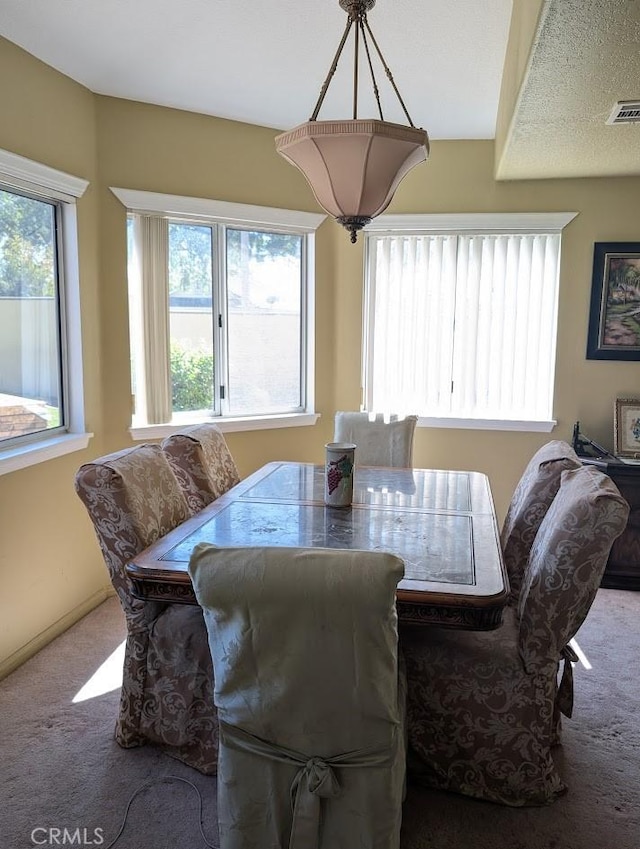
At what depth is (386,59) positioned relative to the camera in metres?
2.99

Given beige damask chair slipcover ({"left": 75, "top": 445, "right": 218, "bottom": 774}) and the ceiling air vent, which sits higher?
the ceiling air vent

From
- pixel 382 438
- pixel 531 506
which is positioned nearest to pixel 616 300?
pixel 382 438

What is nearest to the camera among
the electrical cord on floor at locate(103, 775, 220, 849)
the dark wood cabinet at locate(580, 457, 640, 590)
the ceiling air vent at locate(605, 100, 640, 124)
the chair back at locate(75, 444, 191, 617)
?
the electrical cord on floor at locate(103, 775, 220, 849)

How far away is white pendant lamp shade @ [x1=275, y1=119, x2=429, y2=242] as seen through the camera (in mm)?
1907

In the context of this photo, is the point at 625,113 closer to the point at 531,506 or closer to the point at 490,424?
the point at 531,506

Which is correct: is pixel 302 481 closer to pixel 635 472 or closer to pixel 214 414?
pixel 214 414

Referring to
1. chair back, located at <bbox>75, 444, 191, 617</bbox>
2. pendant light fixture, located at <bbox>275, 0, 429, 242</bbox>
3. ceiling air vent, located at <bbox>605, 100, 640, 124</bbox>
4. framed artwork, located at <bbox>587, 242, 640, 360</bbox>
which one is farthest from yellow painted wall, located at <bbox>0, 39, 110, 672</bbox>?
framed artwork, located at <bbox>587, 242, 640, 360</bbox>

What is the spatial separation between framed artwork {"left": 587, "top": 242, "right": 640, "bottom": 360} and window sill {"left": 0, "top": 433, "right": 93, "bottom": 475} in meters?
3.12

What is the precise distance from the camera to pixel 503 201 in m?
Answer: 4.09

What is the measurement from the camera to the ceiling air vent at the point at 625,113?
2.55 m

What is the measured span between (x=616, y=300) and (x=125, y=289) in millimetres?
2961

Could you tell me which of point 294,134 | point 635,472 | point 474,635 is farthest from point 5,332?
point 635,472

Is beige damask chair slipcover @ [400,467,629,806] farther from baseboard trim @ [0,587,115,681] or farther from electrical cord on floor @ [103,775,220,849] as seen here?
baseboard trim @ [0,587,115,681]

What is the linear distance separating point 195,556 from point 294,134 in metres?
1.32
